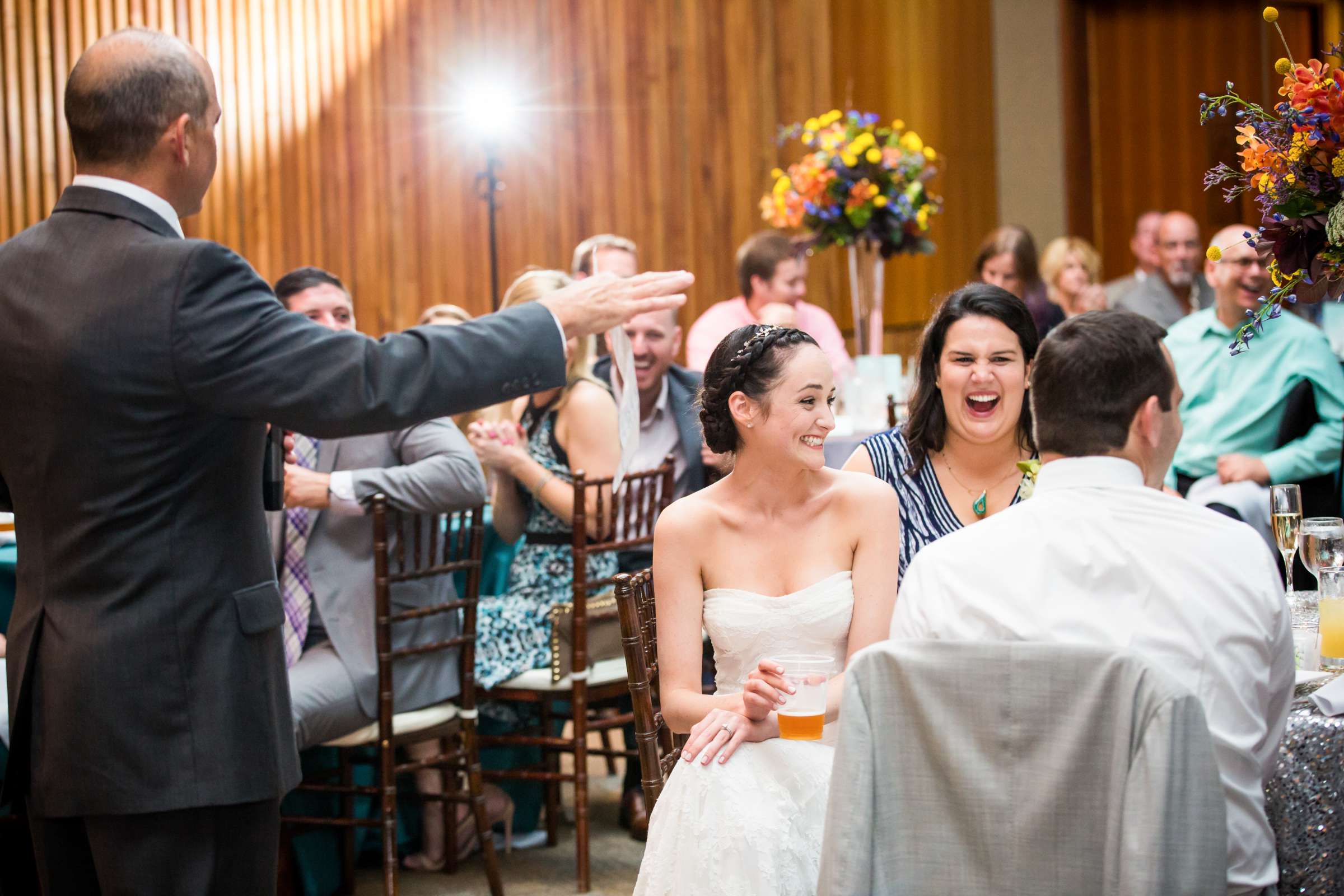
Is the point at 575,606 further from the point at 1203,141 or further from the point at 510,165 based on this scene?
the point at 1203,141

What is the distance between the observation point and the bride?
2098 mm

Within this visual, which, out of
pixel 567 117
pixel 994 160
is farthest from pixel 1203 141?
pixel 567 117

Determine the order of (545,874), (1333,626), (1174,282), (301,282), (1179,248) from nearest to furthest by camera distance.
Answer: (1333,626), (301,282), (545,874), (1179,248), (1174,282)

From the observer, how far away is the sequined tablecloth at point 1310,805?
174 cm

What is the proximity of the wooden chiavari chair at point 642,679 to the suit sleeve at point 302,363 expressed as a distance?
1.90ft

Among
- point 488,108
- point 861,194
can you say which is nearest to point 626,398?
point 861,194

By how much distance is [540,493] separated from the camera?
153 inches

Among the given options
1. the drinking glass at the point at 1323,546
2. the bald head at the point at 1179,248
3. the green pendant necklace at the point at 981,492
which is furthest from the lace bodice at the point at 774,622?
the bald head at the point at 1179,248

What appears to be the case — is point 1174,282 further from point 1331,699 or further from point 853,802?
point 853,802

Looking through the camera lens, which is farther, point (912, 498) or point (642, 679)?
point (912, 498)

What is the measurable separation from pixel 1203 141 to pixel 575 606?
6.40m

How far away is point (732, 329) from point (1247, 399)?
2072 millimetres

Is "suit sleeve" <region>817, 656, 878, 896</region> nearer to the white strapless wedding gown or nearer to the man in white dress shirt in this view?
the man in white dress shirt

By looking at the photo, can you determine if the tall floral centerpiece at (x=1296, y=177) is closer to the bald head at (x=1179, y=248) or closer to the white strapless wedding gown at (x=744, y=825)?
the white strapless wedding gown at (x=744, y=825)
